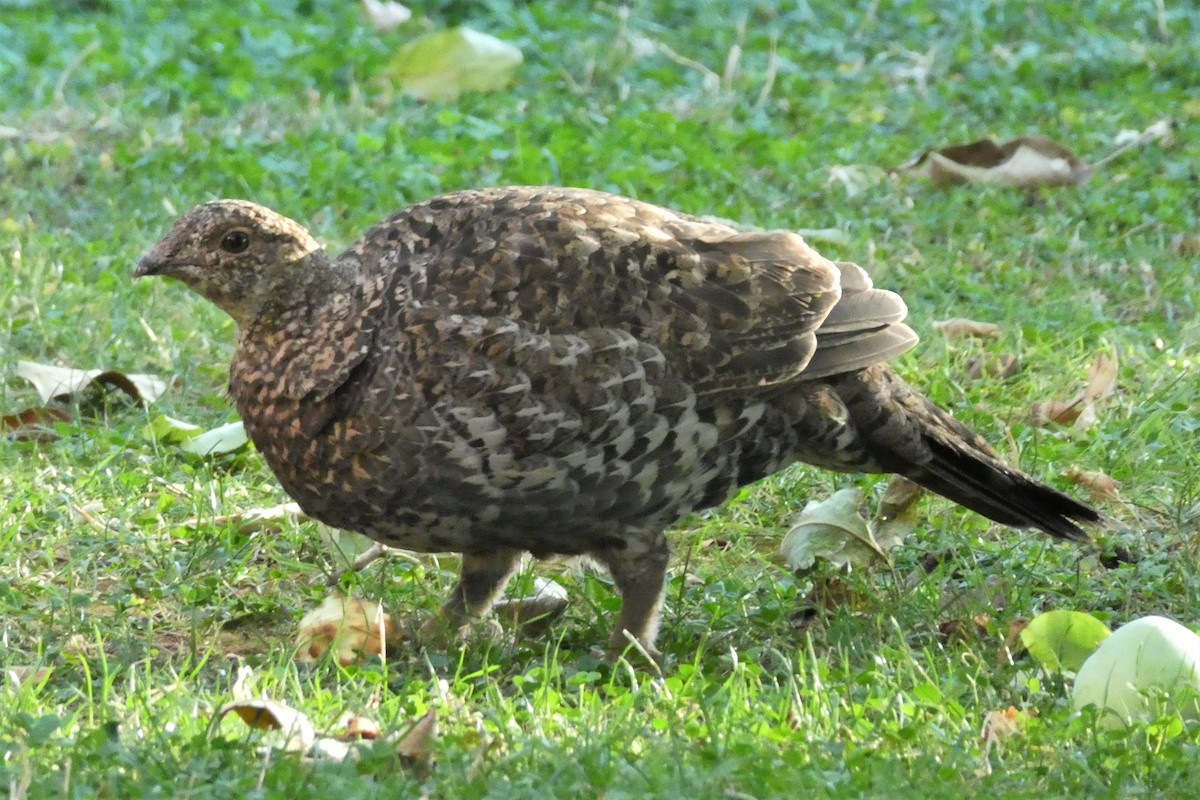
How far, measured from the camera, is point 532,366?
389 centimetres

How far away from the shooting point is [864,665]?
13.2 ft

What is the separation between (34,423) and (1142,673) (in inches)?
126

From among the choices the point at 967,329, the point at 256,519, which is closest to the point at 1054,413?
the point at 967,329

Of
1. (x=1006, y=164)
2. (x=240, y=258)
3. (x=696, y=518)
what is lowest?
(x=696, y=518)

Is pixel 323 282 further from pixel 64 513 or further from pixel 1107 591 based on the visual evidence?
pixel 1107 591

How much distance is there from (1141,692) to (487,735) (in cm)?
124

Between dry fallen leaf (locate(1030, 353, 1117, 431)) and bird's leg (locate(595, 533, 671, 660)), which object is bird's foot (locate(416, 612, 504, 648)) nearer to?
bird's leg (locate(595, 533, 671, 660))

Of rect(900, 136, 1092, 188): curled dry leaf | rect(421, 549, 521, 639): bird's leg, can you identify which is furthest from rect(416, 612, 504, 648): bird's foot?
rect(900, 136, 1092, 188): curled dry leaf

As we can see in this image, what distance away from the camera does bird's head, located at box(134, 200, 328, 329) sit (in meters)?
4.08

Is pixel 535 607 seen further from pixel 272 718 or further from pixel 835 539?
pixel 272 718

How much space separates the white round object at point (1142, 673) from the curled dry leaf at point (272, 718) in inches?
58.8

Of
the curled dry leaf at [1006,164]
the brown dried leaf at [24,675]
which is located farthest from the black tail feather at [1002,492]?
the curled dry leaf at [1006,164]

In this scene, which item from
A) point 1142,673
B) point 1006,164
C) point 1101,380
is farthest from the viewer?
point 1006,164

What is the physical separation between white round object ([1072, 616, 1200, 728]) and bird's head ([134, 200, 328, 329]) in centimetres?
186
